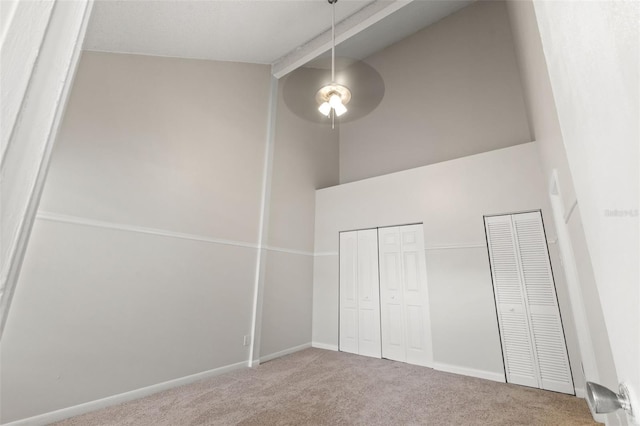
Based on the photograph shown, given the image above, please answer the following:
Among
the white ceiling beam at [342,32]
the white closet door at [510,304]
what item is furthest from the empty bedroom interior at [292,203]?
the white ceiling beam at [342,32]

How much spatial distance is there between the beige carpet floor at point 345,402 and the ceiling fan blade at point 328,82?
4.41 meters

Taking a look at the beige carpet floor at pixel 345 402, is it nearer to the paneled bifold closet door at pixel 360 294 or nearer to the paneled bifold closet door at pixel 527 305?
the paneled bifold closet door at pixel 527 305

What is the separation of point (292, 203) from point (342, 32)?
273cm

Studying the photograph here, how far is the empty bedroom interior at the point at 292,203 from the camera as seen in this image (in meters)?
0.72

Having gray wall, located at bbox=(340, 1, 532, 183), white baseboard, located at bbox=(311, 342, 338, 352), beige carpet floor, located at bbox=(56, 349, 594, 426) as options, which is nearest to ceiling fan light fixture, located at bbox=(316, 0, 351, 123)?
gray wall, located at bbox=(340, 1, 532, 183)

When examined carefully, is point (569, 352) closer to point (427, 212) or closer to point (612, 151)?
point (427, 212)

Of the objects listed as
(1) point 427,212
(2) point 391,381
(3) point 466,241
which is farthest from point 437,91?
(2) point 391,381

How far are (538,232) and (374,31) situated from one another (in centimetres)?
472

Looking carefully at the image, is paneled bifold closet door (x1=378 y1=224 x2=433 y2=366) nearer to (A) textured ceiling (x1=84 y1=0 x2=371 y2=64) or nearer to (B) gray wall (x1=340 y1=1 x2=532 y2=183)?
(B) gray wall (x1=340 y1=1 x2=532 y2=183)

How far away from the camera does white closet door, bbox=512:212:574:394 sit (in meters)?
2.87

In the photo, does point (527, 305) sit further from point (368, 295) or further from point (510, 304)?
point (368, 295)

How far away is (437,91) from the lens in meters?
4.93

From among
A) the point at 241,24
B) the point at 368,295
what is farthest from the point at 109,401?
the point at 241,24

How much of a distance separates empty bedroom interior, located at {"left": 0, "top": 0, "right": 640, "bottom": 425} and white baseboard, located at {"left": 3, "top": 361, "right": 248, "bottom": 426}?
3 cm
